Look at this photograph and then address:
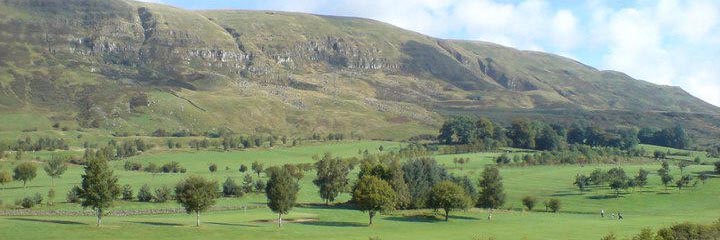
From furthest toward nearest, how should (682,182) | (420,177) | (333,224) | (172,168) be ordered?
1. (172,168)
2. (682,182)
3. (420,177)
4. (333,224)

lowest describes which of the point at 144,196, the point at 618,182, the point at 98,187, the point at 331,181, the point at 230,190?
the point at 144,196

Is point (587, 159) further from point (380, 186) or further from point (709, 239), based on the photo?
point (709, 239)

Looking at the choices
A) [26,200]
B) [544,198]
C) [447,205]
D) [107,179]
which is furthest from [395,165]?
[26,200]

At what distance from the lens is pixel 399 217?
98500 mm

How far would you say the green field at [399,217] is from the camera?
7088 centimetres

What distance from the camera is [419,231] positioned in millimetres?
81750

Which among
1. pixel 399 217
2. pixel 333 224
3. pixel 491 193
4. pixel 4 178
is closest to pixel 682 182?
pixel 491 193

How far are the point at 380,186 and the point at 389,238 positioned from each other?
2118cm

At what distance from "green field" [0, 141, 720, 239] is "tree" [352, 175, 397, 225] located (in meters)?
2.31

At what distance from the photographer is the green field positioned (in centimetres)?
7088

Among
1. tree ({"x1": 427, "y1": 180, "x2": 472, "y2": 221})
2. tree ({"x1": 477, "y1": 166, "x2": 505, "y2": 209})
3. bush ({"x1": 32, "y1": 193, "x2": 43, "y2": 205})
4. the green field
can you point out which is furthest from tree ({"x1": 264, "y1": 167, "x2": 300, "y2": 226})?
bush ({"x1": 32, "y1": 193, "x2": 43, "y2": 205})

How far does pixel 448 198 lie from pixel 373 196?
43.6ft

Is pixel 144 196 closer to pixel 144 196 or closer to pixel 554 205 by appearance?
pixel 144 196

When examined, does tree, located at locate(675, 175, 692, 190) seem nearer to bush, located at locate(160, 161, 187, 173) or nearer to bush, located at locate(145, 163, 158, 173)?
bush, located at locate(160, 161, 187, 173)
